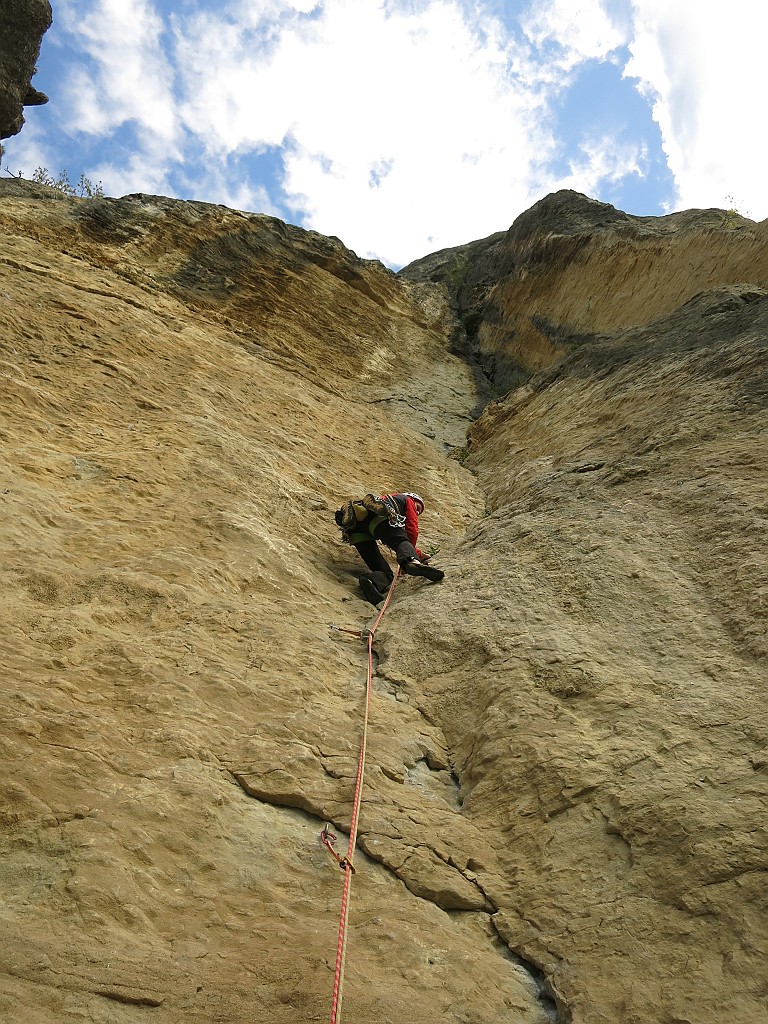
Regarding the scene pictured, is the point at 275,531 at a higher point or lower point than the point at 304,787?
higher

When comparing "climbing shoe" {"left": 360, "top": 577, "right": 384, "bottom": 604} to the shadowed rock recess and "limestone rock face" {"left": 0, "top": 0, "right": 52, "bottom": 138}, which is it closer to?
the shadowed rock recess

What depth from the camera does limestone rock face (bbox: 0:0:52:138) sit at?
48.3 feet

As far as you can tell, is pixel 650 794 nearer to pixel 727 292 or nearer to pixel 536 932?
pixel 536 932

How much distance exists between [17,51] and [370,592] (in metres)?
14.8

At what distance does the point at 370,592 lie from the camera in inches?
266

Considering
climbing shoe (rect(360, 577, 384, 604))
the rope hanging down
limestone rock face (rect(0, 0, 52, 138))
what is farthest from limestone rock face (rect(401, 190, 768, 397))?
limestone rock face (rect(0, 0, 52, 138))

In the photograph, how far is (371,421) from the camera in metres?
11.1

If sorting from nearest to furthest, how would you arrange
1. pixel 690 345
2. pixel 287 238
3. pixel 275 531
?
pixel 275 531 → pixel 690 345 → pixel 287 238

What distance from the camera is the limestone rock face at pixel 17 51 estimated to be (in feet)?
48.3

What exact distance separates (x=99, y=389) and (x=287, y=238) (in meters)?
7.38

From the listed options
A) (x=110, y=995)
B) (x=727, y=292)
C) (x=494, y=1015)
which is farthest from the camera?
(x=727, y=292)

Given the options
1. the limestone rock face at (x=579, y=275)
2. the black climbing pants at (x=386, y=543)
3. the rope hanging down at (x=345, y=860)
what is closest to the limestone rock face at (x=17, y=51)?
the limestone rock face at (x=579, y=275)

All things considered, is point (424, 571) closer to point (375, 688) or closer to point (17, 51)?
point (375, 688)

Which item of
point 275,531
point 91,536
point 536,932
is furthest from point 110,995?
point 275,531
